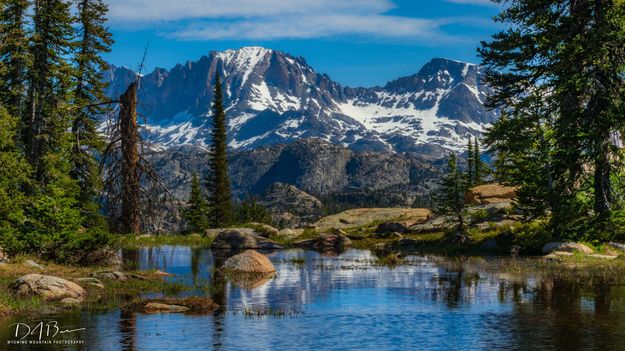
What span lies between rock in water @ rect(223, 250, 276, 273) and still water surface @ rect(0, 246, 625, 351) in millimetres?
2547

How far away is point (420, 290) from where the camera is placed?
23844 millimetres

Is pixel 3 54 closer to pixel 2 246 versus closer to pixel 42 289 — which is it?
pixel 2 246

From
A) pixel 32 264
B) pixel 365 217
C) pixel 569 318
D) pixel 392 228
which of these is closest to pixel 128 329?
pixel 569 318

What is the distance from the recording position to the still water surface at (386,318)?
47.4 ft

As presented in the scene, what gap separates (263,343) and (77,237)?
18664 millimetres

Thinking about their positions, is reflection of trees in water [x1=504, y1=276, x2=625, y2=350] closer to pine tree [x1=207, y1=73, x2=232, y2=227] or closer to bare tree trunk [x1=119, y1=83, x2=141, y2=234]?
bare tree trunk [x1=119, y1=83, x2=141, y2=234]

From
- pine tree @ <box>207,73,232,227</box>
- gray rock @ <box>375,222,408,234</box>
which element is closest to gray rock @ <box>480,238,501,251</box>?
gray rock @ <box>375,222,408,234</box>

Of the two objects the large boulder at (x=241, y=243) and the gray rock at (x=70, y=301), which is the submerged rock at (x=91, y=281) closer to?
the gray rock at (x=70, y=301)

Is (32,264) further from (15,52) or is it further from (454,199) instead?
(454,199)

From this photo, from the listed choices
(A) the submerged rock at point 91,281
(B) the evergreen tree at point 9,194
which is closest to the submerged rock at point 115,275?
(A) the submerged rock at point 91,281

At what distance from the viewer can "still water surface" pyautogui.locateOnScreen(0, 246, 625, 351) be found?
14.5 metres

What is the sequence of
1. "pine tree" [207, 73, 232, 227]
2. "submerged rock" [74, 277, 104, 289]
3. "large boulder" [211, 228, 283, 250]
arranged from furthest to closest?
1. "pine tree" [207, 73, 232, 227]
2. "large boulder" [211, 228, 283, 250]
3. "submerged rock" [74, 277, 104, 289]

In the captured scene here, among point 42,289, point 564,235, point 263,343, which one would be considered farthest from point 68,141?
point 564,235

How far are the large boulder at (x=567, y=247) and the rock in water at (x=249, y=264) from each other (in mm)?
15762
